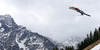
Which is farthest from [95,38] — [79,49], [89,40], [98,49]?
[98,49]

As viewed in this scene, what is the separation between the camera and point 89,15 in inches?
3022

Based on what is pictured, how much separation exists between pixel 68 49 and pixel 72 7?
84134mm


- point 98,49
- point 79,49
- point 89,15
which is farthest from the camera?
point 79,49

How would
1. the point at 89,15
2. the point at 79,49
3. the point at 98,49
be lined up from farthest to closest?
the point at 79,49
the point at 98,49
the point at 89,15

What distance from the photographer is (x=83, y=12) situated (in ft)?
252

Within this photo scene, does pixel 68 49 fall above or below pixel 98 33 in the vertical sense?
below

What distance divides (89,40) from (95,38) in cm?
542

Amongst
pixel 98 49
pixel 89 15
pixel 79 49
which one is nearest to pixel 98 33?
pixel 79 49

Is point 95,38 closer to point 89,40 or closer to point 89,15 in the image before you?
point 89,40

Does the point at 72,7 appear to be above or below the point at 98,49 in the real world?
above

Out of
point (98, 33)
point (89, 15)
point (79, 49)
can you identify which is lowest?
point (79, 49)

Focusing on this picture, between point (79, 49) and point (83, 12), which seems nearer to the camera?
point (83, 12)

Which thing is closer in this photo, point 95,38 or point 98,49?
point 98,49

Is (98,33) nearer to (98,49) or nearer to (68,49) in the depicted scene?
(68,49)
